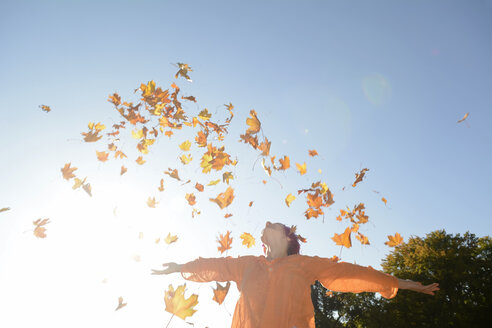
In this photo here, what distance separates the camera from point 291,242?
3.06 m

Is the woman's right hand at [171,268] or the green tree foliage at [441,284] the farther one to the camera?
the green tree foliage at [441,284]

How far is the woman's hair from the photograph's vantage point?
3.03 metres

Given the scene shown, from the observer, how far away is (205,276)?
2.72 meters

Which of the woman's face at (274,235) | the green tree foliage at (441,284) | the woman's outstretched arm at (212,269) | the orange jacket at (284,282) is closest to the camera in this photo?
the orange jacket at (284,282)

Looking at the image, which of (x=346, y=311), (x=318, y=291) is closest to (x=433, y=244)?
(x=346, y=311)

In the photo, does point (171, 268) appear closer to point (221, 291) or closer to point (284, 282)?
point (221, 291)

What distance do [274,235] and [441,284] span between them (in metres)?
14.0

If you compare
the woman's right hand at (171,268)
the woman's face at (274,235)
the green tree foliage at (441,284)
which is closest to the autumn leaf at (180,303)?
the woman's right hand at (171,268)

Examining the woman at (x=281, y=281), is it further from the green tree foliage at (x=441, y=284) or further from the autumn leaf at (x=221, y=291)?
the green tree foliage at (x=441, y=284)

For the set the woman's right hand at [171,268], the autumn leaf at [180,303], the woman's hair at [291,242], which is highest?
the woman's hair at [291,242]

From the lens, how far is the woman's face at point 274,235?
2.94 meters

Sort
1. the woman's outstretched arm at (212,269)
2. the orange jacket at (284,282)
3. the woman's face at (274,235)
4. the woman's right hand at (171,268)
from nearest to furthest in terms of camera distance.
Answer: the orange jacket at (284,282) → the woman's outstretched arm at (212,269) → the woman's right hand at (171,268) → the woman's face at (274,235)

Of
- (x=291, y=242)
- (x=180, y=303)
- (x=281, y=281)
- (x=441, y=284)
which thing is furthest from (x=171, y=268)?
(x=441, y=284)

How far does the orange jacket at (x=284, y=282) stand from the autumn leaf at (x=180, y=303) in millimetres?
321
